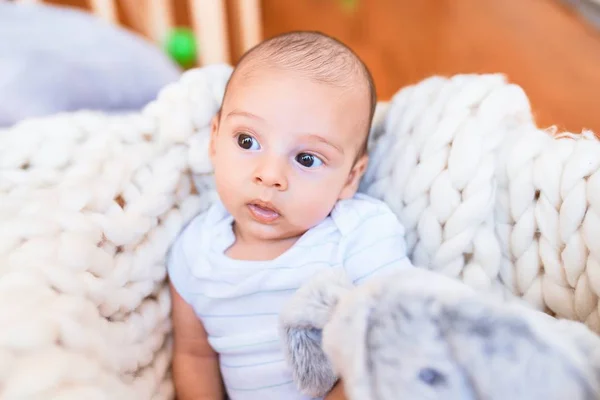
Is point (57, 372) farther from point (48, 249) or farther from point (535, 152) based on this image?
point (535, 152)

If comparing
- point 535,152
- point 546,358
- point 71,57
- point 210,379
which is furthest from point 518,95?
point 71,57

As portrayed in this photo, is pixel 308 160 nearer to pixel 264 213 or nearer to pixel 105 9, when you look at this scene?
pixel 264 213

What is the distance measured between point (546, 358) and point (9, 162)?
55 centimetres

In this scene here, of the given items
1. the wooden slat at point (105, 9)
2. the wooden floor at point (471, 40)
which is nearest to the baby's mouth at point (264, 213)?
the wooden floor at point (471, 40)

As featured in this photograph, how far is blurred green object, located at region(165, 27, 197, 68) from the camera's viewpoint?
1.64m

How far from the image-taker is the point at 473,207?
1.87 ft

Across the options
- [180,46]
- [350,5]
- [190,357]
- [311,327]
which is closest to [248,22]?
[180,46]

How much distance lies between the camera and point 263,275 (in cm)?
63

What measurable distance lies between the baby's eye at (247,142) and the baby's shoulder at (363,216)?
12 centimetres

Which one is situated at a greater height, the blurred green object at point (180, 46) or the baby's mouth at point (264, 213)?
the baby's mouth at point (264, 213)

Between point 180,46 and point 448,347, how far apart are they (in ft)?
4.78

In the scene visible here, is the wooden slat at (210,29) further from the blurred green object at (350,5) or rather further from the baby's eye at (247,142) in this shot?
the baby's eye at (247,142)

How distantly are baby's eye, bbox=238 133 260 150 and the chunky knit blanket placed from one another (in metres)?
0.08

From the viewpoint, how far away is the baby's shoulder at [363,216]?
0.63 meters
